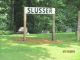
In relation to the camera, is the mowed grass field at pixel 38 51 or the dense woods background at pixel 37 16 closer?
the mowed grass field at pixel 38 51

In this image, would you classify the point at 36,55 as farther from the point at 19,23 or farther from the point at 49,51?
the point at 19,23

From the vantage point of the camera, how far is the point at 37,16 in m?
28.6

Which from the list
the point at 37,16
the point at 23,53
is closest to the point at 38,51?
the point at 23,53

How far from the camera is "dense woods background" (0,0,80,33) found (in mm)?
24594

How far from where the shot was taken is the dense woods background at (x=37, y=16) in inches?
968

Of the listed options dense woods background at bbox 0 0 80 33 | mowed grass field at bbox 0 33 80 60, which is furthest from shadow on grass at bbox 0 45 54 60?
dense woods background at bbox 0 0 80 33

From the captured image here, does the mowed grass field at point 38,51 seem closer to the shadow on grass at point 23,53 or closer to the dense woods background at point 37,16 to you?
the shadow on grass at point 23,53

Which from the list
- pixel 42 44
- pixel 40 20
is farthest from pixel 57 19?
pixel 42 44

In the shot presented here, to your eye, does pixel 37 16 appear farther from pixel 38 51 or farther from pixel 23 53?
pixel 23 53

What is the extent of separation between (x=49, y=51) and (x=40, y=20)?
17960 millimetres

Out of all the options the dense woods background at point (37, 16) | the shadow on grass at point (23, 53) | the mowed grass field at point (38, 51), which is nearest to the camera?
the shadow on grass at point (23, 53)

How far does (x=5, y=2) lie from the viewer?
91.6 ft

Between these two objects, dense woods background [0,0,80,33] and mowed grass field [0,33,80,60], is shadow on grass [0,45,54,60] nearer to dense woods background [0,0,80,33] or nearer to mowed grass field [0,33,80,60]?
mowed grass field [0,33,80,60]

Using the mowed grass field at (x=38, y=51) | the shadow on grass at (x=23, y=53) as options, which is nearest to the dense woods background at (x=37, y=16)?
the mowed grass field at (x=38, y=51)
